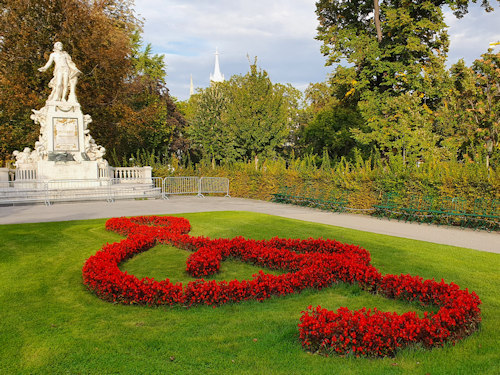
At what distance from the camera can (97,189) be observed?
67.1 ft

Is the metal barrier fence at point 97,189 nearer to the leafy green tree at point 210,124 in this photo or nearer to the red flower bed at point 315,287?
the red flower bed at point 315,287

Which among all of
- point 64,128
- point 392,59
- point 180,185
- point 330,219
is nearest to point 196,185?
point 180,185

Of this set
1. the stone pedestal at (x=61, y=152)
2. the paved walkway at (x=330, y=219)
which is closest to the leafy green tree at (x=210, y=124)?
the stone pedestal at (x=61, y=152)

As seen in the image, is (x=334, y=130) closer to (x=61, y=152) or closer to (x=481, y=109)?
(x=481, y=109)

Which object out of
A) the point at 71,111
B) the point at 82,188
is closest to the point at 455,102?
the point at 82,188

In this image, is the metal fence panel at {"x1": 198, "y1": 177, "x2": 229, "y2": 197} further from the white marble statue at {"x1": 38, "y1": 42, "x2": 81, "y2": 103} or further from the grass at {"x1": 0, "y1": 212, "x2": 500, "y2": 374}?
the grass at {"x1": 0, "y1": 212, "x2": 500, "y2": 374}

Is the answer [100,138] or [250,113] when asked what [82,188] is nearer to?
[100,138]

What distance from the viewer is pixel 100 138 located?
30.9m

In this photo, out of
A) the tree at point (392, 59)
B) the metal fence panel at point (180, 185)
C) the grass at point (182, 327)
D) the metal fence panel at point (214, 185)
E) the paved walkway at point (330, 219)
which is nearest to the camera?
the grass at point (182, 327)

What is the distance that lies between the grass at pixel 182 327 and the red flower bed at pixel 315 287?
14 centimetres

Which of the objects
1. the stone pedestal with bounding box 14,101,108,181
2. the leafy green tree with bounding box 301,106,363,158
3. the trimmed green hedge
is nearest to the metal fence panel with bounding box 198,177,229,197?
the trimmed green hedge

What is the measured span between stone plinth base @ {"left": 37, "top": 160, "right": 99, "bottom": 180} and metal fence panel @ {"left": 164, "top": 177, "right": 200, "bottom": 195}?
13.3 ft

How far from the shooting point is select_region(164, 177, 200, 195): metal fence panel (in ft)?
77.5

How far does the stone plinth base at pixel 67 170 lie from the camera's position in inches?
Result: 816
